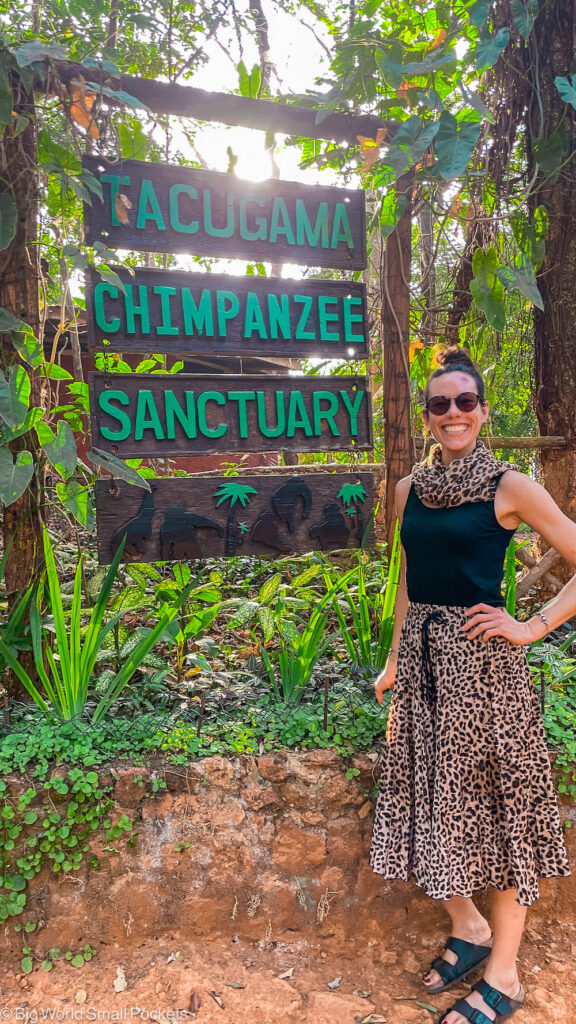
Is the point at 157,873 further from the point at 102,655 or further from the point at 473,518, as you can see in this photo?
the point at 473,518

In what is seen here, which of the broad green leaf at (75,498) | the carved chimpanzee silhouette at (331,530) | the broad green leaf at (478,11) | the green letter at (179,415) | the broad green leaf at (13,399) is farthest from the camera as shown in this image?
the carved chimpanzee silhouette at (331,530)

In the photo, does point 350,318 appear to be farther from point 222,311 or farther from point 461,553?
point 461,553

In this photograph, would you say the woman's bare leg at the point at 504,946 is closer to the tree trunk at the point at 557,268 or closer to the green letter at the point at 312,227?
the tree trunk at the point at 557,268

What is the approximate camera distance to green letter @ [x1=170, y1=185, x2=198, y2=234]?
2404mm

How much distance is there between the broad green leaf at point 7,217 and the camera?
80.0 inches

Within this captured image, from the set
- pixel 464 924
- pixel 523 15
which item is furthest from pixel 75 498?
pixel 523 15

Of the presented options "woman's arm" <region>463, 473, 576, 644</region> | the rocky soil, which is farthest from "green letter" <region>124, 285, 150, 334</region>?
the rocky soil

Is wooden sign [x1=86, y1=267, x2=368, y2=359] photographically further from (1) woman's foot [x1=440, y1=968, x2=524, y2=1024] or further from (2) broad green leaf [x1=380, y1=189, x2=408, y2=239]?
(1) woman's foot [x1=440, y1=968, x2=524, y2=1024]

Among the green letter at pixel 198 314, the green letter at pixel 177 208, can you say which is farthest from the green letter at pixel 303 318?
the green letter at pixel 177 208

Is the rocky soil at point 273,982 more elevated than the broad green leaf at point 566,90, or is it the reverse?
the broad green leaf at point 566,90

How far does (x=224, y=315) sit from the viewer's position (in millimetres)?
2465

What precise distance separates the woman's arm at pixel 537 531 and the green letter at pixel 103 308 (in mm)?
1452

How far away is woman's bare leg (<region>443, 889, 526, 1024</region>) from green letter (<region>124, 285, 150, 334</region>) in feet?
6.84

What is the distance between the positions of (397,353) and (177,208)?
3.46ft
